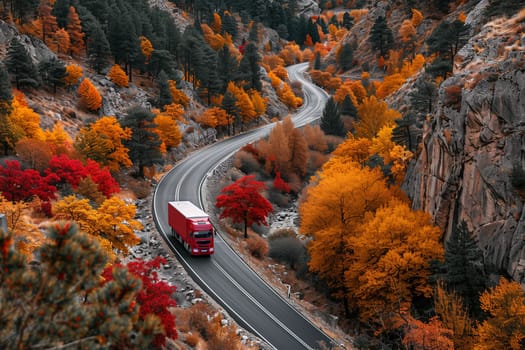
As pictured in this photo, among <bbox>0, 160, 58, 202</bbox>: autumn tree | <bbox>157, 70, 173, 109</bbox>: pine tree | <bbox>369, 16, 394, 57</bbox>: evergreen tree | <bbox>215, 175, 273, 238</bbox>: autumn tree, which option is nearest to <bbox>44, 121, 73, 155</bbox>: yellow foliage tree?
<bbox>0, 160, 58, 202</bbox>: autumn tree

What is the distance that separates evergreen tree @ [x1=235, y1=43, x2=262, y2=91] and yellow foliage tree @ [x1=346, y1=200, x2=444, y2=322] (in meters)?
66.7

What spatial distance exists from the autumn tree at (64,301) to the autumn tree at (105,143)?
144ft

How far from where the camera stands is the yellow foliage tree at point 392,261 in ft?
112

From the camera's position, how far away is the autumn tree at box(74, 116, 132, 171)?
50.2m

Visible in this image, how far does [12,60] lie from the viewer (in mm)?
58031

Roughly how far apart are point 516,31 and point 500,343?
24.6 m

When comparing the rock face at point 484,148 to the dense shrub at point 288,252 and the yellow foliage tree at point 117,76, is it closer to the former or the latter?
the dense shrub at point 288,252

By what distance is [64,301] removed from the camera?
8414mm

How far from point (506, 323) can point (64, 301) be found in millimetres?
23399

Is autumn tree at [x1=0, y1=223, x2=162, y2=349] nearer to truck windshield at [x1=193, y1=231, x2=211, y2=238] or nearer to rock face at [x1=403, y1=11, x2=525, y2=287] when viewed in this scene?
rock face at [x1=403, y1=11, x2=525, y2=287]

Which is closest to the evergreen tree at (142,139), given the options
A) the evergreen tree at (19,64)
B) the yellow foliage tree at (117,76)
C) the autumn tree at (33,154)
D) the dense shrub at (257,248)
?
the evergreen tree at (19,64)

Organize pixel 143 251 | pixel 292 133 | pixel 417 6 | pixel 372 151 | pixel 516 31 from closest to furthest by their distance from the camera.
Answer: pixel 516 31 → pixel 143 251 → pixel 372 151 → pixel 292 133 → pixel 417 6

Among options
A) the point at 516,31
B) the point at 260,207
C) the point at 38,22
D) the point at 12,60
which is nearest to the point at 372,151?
the point at 260,207

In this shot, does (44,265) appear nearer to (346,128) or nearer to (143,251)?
(143,251)
